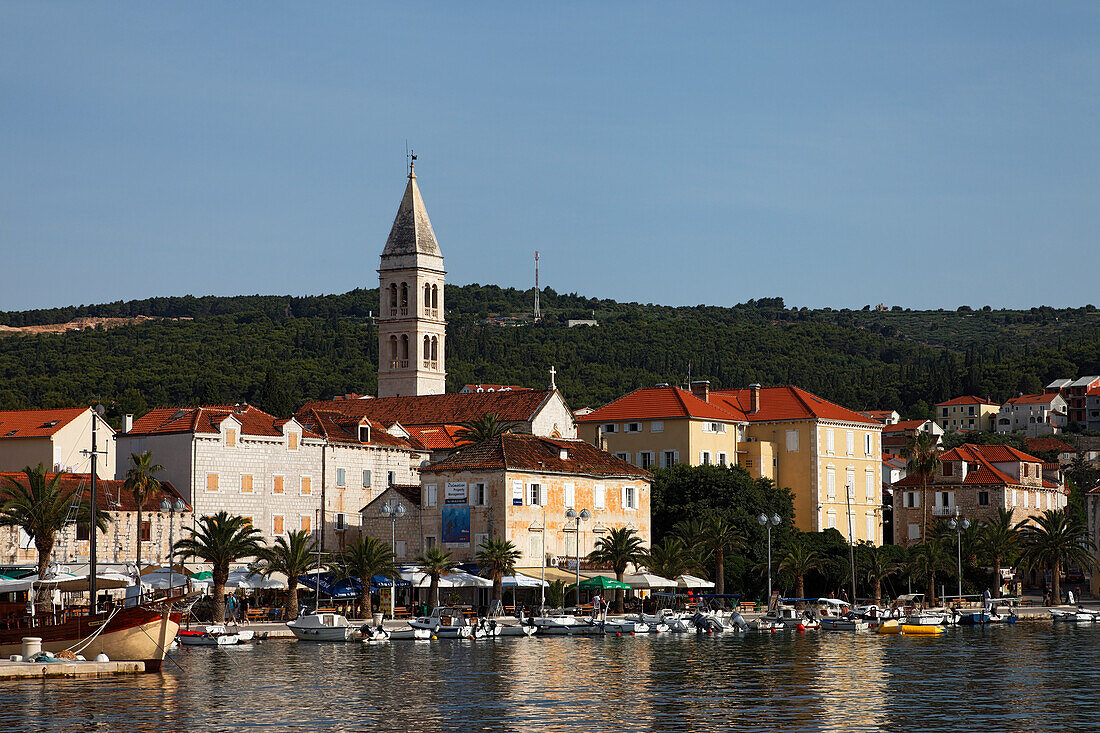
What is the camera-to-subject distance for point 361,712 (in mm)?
42438

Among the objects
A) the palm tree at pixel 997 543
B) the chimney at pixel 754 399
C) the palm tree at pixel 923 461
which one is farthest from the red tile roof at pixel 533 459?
the palm tree at pixel 923 461

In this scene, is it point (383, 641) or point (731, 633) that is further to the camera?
point (731, 633)

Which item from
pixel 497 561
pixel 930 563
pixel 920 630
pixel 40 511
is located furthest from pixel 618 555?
pixel 40 511

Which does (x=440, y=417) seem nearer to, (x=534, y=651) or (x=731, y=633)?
(x=731, y=633)

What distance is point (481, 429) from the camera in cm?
9769

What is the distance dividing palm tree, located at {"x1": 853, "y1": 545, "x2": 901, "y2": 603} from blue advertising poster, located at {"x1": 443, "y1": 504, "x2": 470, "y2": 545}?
24.9 metres

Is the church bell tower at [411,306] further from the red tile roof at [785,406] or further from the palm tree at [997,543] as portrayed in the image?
the palm tree at [997,543]

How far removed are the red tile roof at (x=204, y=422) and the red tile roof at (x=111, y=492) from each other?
11.4 ft

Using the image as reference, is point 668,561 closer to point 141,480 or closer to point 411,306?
point 141,480

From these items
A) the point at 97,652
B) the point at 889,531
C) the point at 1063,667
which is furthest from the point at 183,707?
the point at 889,531

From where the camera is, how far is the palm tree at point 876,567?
92312mm

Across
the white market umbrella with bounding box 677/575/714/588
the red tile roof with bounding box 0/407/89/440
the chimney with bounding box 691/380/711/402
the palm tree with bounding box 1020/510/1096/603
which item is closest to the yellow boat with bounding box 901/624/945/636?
the white market umbrella with bounding box 677/575/714/588

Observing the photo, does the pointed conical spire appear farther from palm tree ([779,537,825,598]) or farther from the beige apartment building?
palm tree ([779,537,825,598])

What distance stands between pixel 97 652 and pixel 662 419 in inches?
2470
